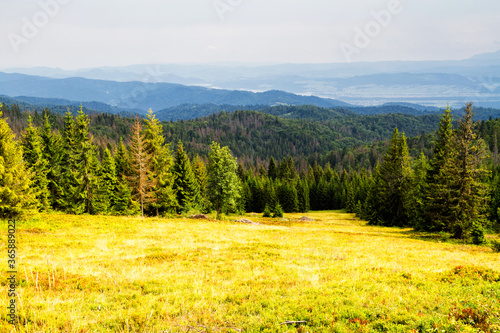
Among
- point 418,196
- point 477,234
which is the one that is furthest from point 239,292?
point 418,196

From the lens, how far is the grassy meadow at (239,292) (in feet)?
23.5

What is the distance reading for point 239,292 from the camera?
31.2 feet

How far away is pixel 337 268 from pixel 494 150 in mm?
203015

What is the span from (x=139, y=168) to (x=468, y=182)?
41079mm

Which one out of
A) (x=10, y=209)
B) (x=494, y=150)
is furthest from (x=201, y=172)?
(x=494, y=150)

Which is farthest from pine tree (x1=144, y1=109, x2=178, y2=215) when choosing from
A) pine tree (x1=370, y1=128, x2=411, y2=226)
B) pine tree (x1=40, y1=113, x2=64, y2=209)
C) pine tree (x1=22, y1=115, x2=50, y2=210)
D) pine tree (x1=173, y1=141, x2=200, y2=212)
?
pine tree (x1=370, y1=128, x2=411, y2=226)

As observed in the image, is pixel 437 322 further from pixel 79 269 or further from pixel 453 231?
pixel 453 231

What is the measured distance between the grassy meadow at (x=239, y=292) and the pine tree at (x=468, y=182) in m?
20.3

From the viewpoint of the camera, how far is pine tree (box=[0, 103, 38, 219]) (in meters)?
22.1

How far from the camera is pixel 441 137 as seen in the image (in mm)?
39969

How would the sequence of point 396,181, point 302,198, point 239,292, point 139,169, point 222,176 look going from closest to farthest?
point 239,292
point 139,169
point 222,176
point 396,181
point 302,198

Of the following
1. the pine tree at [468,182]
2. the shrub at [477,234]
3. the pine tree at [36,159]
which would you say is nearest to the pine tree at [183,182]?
the pine tree at [36,159]

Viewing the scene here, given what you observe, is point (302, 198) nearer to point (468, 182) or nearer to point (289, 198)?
point (289, 198)

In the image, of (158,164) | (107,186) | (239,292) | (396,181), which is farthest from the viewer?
(396,181)
